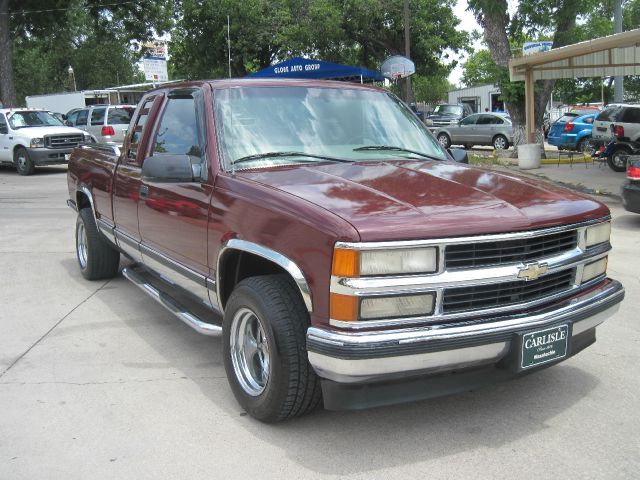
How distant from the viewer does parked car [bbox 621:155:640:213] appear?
9539mm

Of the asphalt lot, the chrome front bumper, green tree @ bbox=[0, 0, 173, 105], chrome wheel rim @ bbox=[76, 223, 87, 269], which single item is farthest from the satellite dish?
the chrome front bumper

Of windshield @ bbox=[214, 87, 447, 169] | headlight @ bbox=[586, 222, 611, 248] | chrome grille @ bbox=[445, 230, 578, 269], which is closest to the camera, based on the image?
chrome grille @ bbox=[445, 230, 578, 269]

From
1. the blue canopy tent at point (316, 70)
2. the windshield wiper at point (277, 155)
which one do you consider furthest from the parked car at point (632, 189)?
the blue canopy tent at point (316, 70)

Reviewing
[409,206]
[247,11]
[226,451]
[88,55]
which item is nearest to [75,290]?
[226,451]

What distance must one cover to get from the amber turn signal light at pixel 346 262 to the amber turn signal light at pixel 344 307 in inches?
4.1

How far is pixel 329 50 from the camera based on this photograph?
3325cm

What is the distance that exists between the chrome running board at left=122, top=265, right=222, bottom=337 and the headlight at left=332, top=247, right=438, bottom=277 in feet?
4.32

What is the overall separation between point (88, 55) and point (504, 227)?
56.0 metres

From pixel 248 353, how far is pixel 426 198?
51.9 inches

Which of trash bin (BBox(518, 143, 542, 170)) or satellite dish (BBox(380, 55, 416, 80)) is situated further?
satellite dish (BBox(380, 55, 416, 80))

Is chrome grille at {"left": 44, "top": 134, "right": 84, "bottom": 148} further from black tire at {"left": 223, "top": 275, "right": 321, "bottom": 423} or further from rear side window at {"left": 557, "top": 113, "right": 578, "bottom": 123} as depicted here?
rear side window at {"left": 557, "top": 113, "right": 578, "bottom": 123}

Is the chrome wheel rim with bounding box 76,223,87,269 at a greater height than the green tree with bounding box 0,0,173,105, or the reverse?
the green tree with bounding box 0,0,173,105

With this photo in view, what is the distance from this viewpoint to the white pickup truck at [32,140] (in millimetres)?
18609

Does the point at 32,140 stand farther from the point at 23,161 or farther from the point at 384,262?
the point at 384,262
